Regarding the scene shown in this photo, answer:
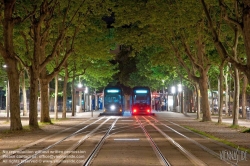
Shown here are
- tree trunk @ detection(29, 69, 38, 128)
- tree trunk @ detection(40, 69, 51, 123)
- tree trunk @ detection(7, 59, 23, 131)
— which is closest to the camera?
tree trunk @ detection(7, 59, 23, 131)

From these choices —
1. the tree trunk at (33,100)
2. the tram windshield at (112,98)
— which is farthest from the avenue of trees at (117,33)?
the tram windshield at (112,98)

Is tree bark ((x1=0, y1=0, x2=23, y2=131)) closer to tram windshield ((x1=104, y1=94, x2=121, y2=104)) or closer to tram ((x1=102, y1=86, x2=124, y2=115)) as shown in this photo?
tram ((x1=102, y1=86, x2=124, y2=115))

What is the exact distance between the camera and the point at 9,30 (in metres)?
27.9

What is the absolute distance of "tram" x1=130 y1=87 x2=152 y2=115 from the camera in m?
63.9

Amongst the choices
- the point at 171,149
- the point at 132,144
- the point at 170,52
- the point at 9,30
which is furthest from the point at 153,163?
the point at 170,52

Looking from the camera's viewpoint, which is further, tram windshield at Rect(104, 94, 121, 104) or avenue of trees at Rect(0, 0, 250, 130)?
tram windshield at Rect(104, 94, 121, 104)

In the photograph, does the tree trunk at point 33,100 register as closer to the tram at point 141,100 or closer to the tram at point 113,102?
the tram at point 113,102

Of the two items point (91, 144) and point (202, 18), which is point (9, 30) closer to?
point (91, 144)

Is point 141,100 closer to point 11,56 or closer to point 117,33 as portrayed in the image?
point 117,33

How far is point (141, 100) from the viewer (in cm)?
6406

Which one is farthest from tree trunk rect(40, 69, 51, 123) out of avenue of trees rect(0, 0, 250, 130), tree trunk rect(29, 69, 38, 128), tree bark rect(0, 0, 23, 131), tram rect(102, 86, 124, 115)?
tram rect(102, 86, 124, 115)

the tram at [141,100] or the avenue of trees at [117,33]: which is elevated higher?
the avenue of trees at [117,33]

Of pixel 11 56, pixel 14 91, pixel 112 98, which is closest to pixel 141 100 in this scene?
pixel 112 98

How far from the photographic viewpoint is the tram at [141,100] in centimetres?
6391
